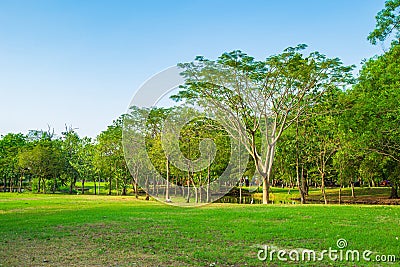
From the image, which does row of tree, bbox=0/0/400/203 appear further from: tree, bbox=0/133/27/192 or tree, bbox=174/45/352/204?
tree, bbox=0/133/27/192

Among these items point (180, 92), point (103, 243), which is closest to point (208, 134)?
point (180, 92)

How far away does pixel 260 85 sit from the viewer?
26641 millimetres

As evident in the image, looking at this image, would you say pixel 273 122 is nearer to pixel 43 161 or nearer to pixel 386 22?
pixel 386 22

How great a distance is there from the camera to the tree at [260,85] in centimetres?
2502

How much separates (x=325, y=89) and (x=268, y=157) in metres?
5.79

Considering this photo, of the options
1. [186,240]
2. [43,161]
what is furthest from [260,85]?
[43,161]

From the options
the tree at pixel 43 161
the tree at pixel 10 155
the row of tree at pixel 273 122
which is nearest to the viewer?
the row of tree at pixel 273 122

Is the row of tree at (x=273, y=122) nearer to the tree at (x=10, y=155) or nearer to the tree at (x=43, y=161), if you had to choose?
the tree at (x=43, y=161)

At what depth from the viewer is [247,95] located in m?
26.9

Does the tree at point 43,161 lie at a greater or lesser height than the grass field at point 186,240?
A: greater

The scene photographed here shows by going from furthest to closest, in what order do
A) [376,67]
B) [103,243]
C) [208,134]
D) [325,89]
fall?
1. [208,134]
2. [325,89]
3. [376,67]
4. [103,243]

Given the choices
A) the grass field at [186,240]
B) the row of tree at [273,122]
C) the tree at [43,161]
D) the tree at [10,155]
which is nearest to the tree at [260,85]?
the row of tree at [273,122]

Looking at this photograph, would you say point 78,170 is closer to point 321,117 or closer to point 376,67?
point 321,117

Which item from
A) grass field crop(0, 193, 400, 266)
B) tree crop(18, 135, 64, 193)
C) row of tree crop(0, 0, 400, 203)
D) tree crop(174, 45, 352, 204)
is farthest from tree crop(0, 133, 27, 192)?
grass field crop(0, 193, 400, 266)
